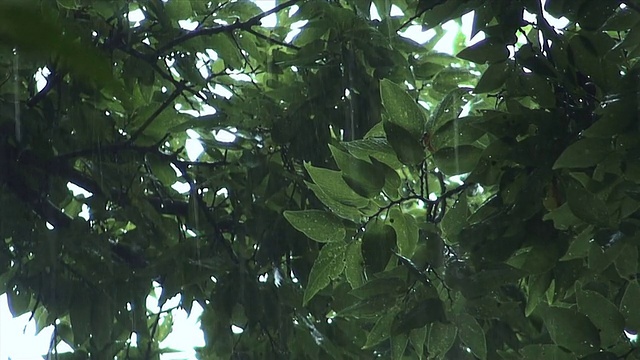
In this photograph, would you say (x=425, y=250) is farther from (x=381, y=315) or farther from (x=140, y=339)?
(x=140, y=339)

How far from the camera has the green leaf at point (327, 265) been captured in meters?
1.35

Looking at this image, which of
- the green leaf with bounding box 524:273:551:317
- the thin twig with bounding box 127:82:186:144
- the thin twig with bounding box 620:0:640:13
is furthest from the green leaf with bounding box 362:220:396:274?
the thin twig with bounding box 127:82:186:144

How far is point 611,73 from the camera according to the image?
49.3 inches

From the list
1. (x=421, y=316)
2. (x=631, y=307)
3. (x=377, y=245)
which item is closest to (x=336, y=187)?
(x=377, y=245)

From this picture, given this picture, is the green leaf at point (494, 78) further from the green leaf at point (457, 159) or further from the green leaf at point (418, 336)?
the green leaf at point (418, 336)

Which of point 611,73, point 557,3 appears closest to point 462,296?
point 611,73

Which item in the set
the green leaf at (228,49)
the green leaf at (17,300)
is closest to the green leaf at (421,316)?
the green leaf at (228,49)

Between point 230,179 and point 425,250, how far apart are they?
927 millimetres

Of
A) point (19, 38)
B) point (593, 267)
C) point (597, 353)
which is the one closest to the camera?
point (19, 38)

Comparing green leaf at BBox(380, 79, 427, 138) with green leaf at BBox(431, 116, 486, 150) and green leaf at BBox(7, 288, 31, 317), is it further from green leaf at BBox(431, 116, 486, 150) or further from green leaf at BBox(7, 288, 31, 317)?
green leaf at BBox(7, 288, 31, 317)

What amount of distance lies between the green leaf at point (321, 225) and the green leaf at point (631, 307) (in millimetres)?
443

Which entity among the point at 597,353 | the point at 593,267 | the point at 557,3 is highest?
the point at 557,3

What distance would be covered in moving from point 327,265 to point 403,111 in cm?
30

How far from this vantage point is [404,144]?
123 cm
